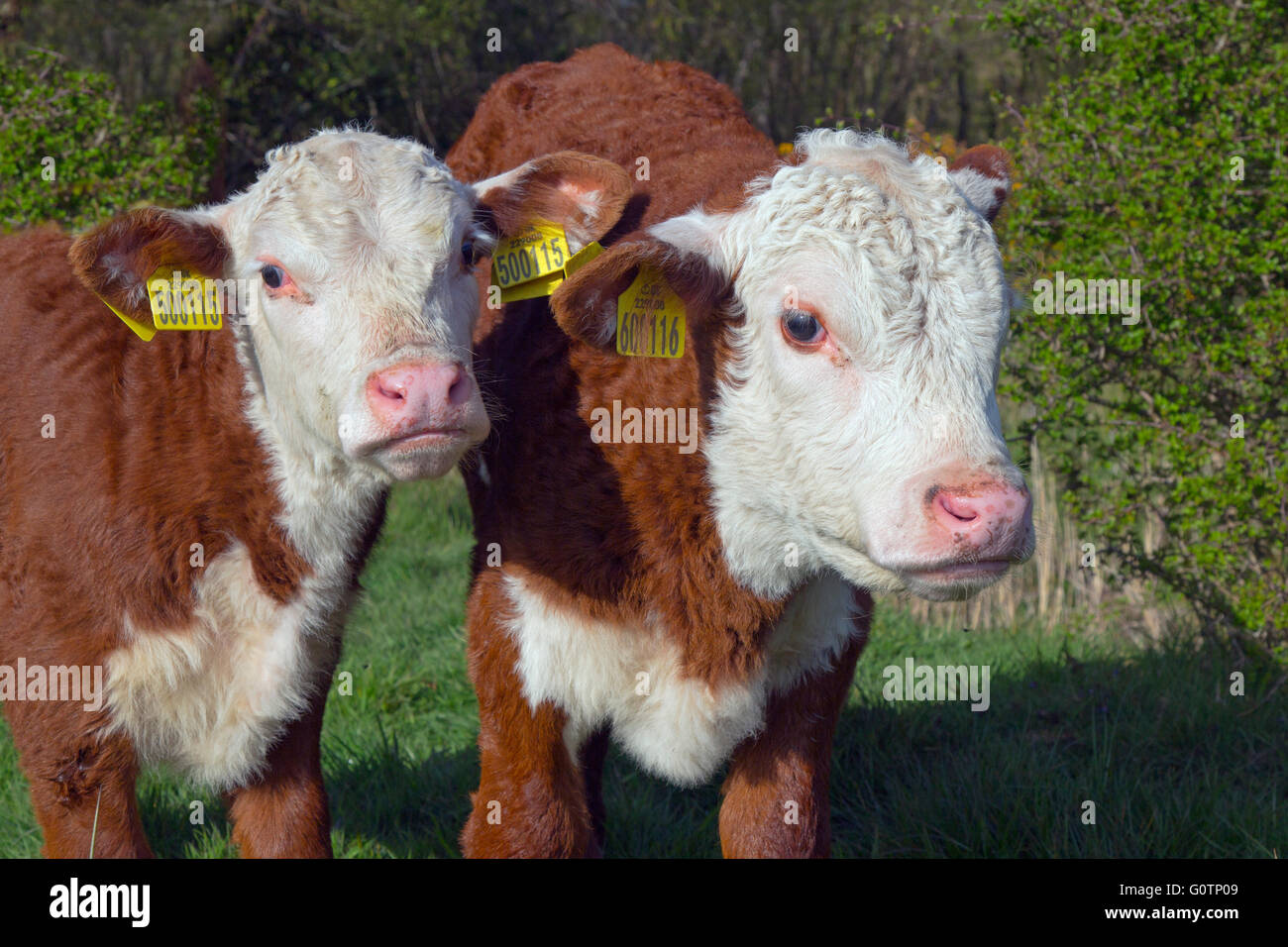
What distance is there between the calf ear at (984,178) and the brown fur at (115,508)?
6.72ft

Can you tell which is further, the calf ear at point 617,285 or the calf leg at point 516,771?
the calf leg at point 516,771

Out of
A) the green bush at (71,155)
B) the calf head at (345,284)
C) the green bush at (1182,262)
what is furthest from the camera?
the green bush at (71,155)

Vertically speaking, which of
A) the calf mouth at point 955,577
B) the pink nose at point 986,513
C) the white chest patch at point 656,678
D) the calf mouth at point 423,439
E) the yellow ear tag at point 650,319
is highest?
the yellow ear tag at point 650,319

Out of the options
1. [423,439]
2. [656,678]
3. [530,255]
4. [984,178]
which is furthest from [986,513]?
[530,255]

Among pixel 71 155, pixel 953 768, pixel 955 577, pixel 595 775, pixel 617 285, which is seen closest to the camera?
pixel 955 577

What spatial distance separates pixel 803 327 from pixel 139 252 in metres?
1.85

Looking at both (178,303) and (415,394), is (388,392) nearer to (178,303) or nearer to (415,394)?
(415,394)

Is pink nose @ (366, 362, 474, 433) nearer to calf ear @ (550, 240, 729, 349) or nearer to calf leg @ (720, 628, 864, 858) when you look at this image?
calf ear @ (550, 240, 729, 349)

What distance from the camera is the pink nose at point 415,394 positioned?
3.15 metres

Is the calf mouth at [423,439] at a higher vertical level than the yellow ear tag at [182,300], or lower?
lower

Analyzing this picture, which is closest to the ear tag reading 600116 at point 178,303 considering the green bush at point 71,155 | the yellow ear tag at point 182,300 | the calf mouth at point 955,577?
the yellow ear tag at point 182,300

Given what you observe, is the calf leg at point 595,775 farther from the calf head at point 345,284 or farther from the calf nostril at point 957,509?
the calf nostril at point 957,509

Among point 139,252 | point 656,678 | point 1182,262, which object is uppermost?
point 1182,262

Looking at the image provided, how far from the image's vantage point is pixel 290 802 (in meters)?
3.93
